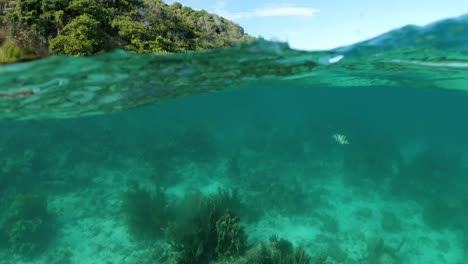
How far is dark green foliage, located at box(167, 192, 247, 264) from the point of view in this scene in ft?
41.1

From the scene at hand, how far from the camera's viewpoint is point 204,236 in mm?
12984

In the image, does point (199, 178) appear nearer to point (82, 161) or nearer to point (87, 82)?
point (82, 161)

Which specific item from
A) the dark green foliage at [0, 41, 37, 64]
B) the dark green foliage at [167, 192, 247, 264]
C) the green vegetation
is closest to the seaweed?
the dark green foliage at [167, 192, 247, 264]

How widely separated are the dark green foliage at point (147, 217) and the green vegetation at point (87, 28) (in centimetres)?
779

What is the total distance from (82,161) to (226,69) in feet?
46.6

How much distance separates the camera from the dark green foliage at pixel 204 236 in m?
12.5

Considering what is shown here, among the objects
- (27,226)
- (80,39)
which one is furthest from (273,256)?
(80,39)

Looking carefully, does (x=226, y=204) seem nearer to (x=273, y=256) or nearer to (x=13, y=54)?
(x=273, y=256)

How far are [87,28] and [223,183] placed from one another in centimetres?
1253

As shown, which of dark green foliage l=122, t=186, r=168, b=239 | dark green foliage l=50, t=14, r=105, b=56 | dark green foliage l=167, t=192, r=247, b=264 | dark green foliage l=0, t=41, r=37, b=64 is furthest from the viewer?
dark green foliage l=50, t=14, r=105, b=56

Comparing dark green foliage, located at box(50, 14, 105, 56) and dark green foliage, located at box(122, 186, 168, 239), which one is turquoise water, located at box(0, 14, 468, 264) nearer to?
dark green foliage, located at box(122, 186, 168, 239)

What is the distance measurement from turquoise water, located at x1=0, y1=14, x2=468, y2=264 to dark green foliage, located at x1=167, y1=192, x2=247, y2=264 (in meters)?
0.05

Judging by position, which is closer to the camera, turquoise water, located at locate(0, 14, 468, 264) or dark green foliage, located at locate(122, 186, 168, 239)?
turquoise water, located at locate(0, 14, 468, 264)

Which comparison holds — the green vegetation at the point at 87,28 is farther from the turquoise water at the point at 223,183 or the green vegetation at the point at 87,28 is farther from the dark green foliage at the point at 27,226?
the dark green foliage at the point at 27,226
